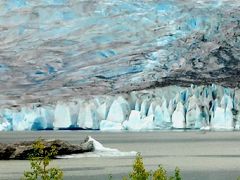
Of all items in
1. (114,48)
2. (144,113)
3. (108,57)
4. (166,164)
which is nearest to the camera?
(166,164)

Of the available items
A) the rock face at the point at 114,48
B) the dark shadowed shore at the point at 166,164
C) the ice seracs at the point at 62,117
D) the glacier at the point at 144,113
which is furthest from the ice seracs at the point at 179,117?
the rock face at the point at 114,48

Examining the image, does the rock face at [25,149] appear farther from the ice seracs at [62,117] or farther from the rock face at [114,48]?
the rock face at [114,48]

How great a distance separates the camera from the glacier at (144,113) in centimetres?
5244

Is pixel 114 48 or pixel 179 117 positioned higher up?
pixel 114 48

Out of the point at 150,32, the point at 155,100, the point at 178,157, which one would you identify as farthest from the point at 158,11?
the point at 178,157

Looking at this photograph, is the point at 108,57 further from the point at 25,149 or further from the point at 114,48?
the point at 25,149

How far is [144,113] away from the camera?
176 feet

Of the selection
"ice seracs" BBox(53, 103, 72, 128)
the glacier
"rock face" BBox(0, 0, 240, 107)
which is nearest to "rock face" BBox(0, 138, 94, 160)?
the glacier

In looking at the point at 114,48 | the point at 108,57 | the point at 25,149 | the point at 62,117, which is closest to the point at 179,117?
the point at 62,117

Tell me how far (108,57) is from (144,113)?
85.6 feet

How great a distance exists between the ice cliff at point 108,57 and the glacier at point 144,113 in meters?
0.10

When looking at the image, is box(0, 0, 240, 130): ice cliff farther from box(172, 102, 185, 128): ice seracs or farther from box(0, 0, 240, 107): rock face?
box(172, 102, 185, 128): ice seracs

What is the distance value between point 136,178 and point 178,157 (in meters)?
24.3

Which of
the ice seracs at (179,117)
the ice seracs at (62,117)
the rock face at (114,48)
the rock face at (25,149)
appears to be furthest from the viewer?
the rock face at (114,48)
